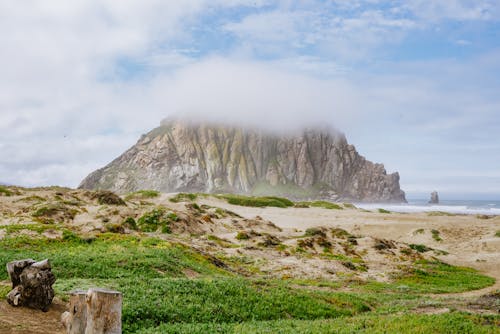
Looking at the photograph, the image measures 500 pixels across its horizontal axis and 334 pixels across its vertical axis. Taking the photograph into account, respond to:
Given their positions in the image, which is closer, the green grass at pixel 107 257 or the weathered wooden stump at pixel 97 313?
the weathered wooden stump at pixel 97 313

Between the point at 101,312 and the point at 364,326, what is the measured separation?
31.6 feet

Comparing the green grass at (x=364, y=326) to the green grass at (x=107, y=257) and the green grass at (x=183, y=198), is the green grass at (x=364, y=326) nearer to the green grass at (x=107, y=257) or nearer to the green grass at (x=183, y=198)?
the green grass at (x=107, y=257)

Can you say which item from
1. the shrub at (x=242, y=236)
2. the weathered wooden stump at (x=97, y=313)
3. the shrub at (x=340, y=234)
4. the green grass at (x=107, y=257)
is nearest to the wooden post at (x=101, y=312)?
the weathered wooden stump at (x=97, y=313)

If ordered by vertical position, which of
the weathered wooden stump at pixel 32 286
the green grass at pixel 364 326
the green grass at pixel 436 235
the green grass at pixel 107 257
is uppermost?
the weathered wooden stump at pixel 32 286

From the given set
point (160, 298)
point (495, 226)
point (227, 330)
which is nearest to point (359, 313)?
point (227, 330)

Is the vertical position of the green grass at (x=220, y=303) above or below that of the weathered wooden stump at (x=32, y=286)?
below

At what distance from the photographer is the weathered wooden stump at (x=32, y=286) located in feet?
46.5

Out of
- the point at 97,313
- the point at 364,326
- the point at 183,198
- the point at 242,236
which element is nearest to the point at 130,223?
the point at 242,236

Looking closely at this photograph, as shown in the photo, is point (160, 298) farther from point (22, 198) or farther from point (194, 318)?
point (22, 198)

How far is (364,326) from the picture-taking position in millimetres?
15180

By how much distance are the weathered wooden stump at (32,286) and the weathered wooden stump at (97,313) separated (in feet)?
13.7

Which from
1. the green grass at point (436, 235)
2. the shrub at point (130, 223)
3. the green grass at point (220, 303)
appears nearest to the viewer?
the green grass at point (220, 303)

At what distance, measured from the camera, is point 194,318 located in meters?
15.4

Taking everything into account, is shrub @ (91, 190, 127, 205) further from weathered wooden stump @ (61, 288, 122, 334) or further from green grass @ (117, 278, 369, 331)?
weathered wooden stump @ (61, 288, 122, 334)
